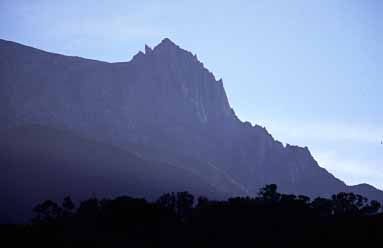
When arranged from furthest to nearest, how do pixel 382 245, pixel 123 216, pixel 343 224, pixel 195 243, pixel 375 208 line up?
1. pixel 375 208
2. pixel 123 216
3. pixel 343 224
4. pixel 195 243
5. pixel 382 245

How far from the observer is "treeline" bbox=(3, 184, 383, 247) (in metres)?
98.1

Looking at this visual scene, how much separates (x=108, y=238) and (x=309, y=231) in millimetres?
33823

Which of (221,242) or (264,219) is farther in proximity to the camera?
(264,219)

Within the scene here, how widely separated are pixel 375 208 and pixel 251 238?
3530 inches

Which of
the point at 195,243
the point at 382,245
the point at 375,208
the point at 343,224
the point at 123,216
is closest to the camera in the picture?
the point at 382,245

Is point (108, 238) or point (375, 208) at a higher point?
point (375, 208)

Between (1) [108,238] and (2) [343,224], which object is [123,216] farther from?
(2) [343,224]

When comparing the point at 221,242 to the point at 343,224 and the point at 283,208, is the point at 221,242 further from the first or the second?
the point at 283,208

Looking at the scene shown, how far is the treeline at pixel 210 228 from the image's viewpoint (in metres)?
98.1

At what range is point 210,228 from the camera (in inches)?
4313

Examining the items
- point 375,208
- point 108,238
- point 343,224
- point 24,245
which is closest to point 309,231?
point 343,224

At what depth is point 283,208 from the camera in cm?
13050

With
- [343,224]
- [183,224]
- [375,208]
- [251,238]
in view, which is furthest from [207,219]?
[375,208]

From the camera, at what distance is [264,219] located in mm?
117062
